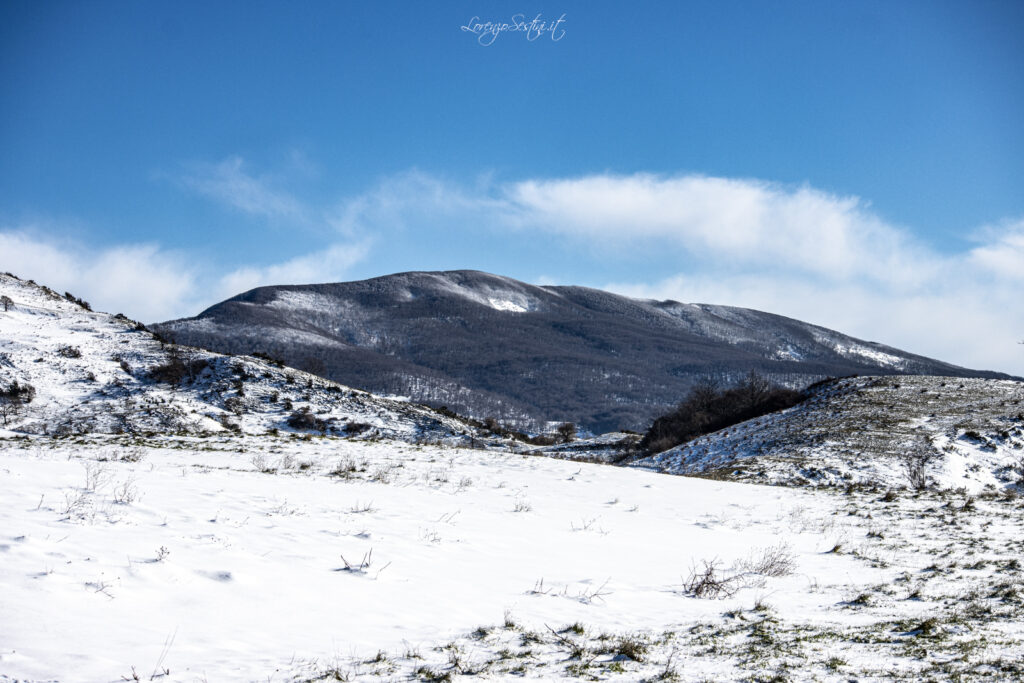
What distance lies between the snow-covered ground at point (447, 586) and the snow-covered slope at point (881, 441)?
976 centimetres

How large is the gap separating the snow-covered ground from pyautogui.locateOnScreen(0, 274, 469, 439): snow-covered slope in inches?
693

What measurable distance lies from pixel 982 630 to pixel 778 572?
3.04 metres

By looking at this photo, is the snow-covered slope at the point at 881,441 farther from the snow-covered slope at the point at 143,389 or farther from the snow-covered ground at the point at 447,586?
the snow-covered slope at the point at 143,389

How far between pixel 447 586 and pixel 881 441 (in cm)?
2537

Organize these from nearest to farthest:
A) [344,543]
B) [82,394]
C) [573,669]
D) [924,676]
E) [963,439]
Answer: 1. [924,676]
2. [573,669]
3. [344,543]
4. [963,439]
5. [82,394]

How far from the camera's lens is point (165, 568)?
6.27 m

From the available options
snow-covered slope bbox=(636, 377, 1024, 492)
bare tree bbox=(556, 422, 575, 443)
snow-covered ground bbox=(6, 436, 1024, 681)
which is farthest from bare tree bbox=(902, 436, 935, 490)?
bare tree bbox=(556, 422, 575, 443)

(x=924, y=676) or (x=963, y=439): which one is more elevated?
(x=963, y=439)

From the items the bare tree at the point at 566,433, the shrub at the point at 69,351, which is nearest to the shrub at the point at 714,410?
the bare tree at the point at 566,433

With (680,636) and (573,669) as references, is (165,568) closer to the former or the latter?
(573,669)

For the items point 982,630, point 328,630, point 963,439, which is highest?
point 963,439

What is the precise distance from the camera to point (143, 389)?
31.0 meters

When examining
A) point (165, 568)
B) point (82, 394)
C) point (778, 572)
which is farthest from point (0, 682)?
point (82, 394)

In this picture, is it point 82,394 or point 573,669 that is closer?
point 573,669
